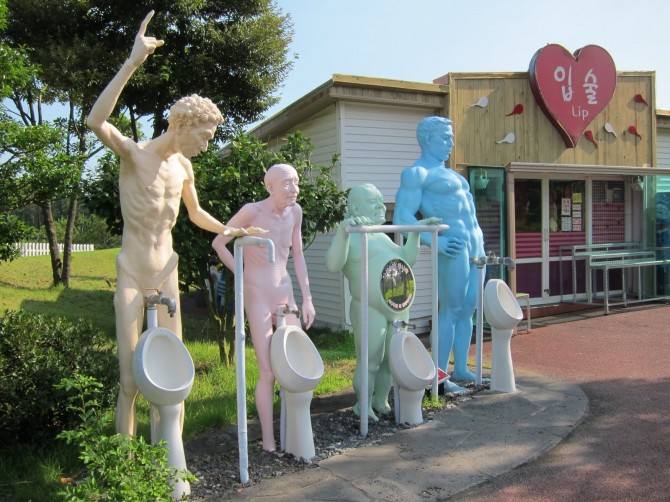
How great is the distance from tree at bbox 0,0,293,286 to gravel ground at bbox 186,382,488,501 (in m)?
7.28

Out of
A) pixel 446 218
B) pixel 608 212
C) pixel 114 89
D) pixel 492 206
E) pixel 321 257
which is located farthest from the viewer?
pixel 608 212

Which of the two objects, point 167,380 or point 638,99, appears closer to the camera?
point 167,380

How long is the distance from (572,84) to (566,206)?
6.76 feet

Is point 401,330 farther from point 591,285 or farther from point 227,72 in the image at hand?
point 227,72

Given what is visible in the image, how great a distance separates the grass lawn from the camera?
3.53m

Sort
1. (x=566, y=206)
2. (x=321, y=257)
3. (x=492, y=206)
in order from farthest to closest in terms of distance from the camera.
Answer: (x=566, y=206), (x=321, y=257), (x=492, y=206)

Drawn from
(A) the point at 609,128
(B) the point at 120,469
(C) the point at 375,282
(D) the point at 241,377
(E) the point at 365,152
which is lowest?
(B) the point at 120,469

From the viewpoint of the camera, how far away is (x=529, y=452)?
12.7 ft

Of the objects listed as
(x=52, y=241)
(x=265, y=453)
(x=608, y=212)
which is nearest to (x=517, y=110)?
(x=608, y=212)

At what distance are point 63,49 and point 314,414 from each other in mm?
7752

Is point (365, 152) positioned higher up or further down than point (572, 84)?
further down

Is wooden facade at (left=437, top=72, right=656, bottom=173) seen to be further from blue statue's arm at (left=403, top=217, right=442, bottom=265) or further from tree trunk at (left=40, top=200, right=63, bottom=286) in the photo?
tree trunk at (left=40, top=200, right=63, bottom=286)

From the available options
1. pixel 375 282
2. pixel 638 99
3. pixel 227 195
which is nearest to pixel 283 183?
pixel 375 282

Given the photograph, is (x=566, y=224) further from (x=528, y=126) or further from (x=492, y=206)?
(x=492, y=206)
